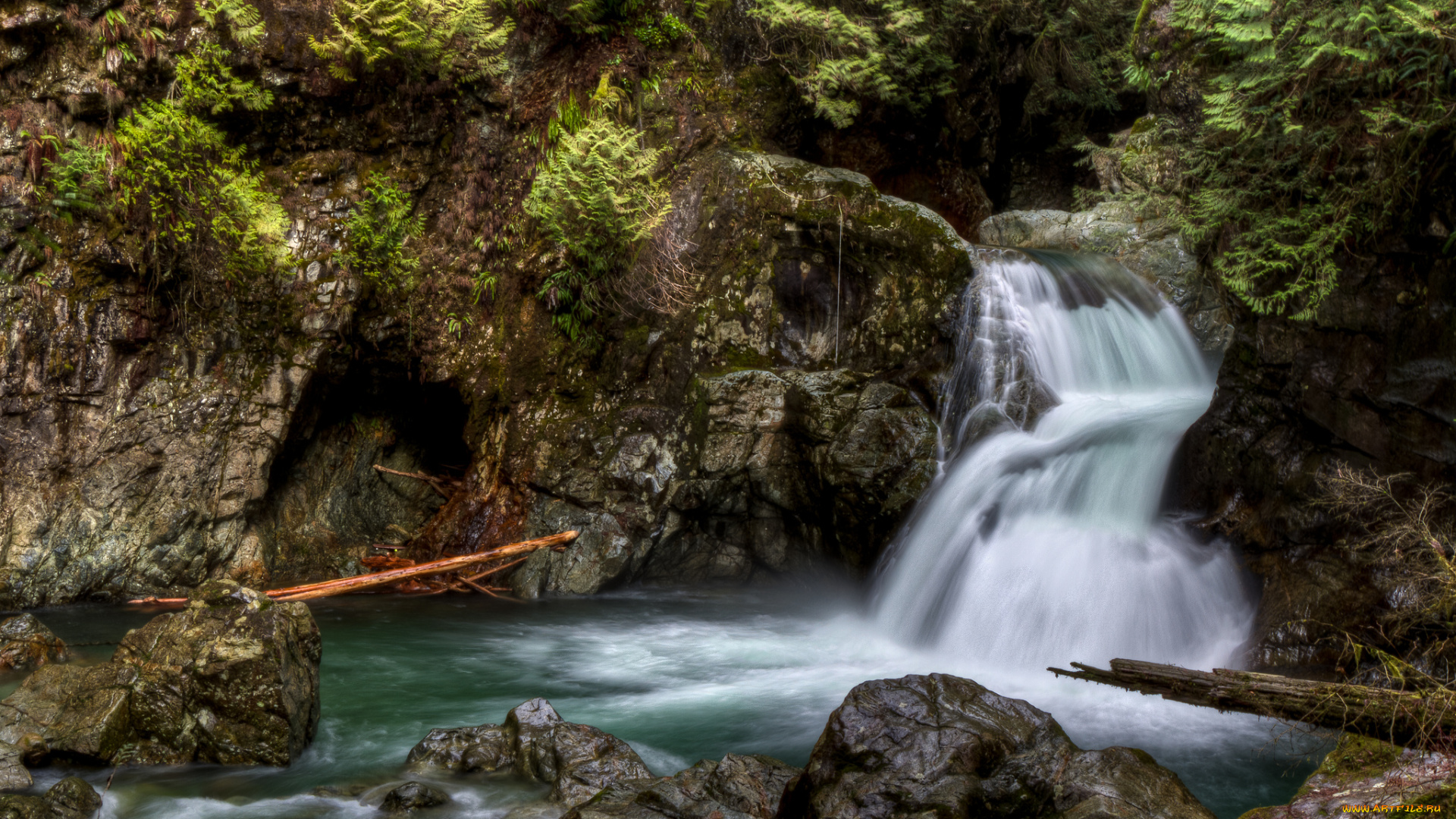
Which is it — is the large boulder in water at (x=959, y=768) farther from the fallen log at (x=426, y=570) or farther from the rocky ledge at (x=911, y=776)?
the fallen log at (x=426, y=570)

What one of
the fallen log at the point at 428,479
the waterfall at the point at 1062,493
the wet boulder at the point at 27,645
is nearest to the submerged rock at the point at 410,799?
the wet boulder at the point at 27,645

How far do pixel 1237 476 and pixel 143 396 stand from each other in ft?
34.5

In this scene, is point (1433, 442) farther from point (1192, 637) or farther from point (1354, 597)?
point (1192, 637)

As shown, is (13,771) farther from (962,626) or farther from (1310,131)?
(1310,131)

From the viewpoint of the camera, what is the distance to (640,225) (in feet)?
29.9

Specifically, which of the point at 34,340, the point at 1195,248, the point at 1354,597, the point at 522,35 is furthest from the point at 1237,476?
the point at 34,340

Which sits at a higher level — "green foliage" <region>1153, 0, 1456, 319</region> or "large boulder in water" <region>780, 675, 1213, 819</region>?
"green foliage" <region>1153, 0, 1456, 319</region>

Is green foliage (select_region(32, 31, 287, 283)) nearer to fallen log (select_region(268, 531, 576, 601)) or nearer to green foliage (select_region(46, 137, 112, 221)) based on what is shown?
green foliage (select_region(46, 137, 112, 221))

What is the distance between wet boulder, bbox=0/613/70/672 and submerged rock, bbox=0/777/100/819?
2.40m

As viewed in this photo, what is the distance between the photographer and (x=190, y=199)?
880 cm

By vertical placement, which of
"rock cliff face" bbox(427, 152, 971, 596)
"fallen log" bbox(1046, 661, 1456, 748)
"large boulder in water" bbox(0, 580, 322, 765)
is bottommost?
"large boulder in water" bbox(0, 580, 322, 765)

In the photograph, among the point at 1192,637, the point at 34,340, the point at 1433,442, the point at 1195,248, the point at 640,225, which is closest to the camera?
the point at 1433,442

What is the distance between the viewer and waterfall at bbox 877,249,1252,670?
635cm

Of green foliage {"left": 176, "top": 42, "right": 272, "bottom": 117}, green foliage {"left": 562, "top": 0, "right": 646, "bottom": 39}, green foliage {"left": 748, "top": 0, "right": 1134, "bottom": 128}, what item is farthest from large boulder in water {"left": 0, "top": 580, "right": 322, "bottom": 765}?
green foliage {"left": 748, "top": 0, "right": 1134, "bottom": 128}
